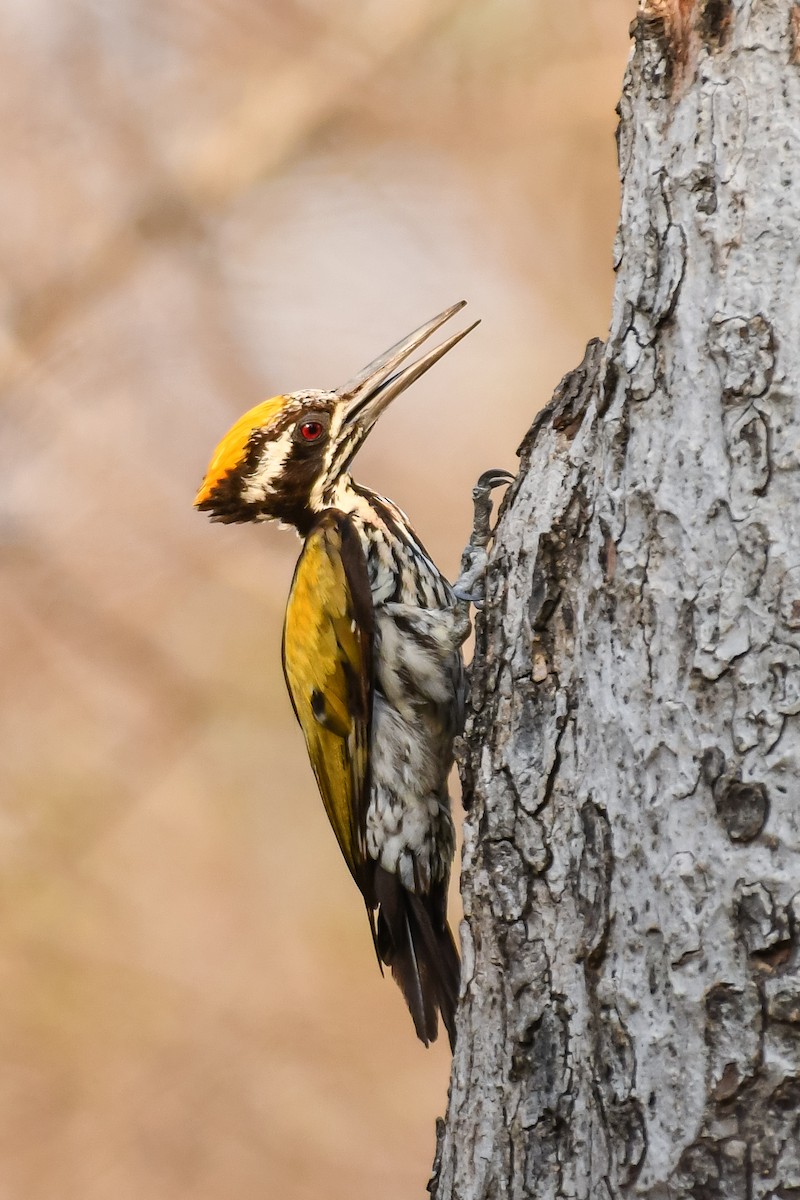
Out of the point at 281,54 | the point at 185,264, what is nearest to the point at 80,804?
the point at 185,264

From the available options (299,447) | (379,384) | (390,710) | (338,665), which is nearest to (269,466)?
(299,447)

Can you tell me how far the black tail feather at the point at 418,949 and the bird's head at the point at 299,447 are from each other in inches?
44.1

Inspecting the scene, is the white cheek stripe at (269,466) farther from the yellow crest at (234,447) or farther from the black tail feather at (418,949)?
the black tail feather at (418,949)

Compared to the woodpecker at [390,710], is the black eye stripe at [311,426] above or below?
above

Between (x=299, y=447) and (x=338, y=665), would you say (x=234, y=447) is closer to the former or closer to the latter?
(x=299, y=447)

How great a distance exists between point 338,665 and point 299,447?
706 mm

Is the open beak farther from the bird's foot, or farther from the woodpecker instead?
the bird's foot

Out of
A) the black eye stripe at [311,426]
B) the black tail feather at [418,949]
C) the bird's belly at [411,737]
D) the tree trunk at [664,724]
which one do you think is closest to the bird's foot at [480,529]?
the bird's belly at [411,737]

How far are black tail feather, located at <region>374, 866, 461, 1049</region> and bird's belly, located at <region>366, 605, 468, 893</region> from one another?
0.05 metres

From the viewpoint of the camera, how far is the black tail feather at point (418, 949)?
319 centimetres

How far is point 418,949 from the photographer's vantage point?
3289 millimetres

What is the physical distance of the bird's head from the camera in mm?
3600

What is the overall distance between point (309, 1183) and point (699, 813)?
406cm

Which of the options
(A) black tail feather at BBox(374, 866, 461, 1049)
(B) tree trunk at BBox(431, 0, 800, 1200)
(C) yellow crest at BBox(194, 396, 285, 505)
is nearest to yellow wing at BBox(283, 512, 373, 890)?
(A) black tail feather at BBox(374, 866, 461, 1049)
